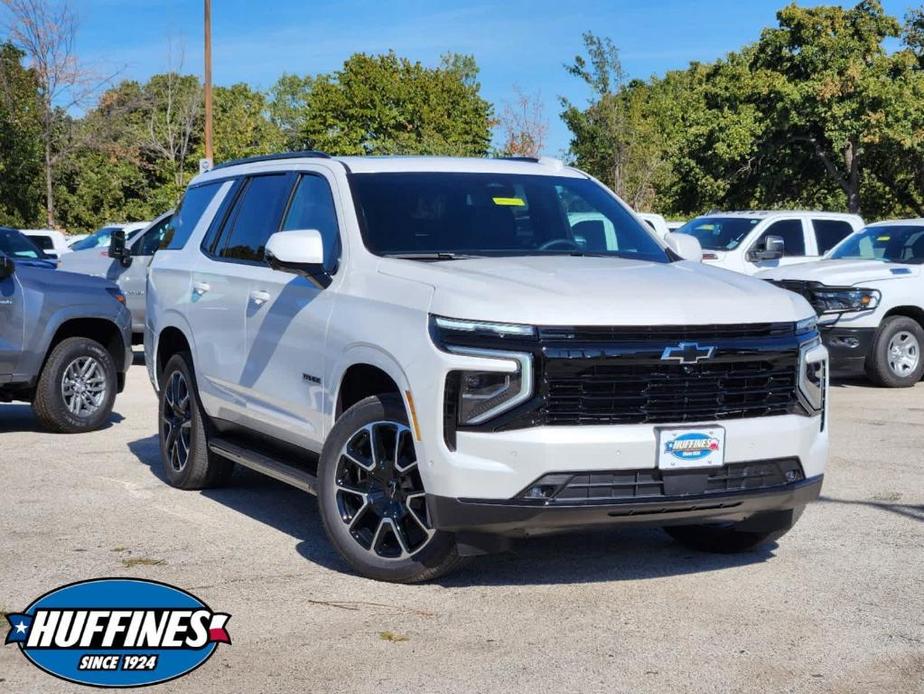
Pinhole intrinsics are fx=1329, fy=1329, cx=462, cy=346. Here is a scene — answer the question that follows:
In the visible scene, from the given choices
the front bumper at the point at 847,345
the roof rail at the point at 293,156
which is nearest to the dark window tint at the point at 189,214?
the roof rail at the point at 293,156

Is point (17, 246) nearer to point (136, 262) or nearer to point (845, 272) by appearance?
point (136, 262)

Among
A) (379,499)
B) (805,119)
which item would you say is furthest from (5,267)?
(805,119)

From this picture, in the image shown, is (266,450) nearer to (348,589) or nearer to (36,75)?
(348,589)

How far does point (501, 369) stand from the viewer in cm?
529

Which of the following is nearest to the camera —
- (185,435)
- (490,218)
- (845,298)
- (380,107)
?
(490,218)

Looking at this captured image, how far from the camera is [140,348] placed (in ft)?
63.7

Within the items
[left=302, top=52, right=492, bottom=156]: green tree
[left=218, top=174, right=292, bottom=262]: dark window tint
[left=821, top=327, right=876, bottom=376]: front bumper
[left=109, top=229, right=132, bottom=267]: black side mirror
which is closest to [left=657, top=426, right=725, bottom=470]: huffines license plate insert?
[left=218, top=174, right=292, bottom=262]: dark window tint

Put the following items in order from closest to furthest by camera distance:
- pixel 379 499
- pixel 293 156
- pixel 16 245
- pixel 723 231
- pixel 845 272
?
1. pixel 379 499
2. pixel 293 156
3. pixel 845 272
4. pixel 16 245
5. pixel 723 231

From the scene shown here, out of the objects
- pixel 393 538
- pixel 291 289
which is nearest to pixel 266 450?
pixel 291 289

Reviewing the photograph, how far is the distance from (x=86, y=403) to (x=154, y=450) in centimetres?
137

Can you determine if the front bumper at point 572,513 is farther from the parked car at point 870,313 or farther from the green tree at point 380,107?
the green tree at point 380,107

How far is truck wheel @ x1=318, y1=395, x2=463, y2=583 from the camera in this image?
5691 millimetres

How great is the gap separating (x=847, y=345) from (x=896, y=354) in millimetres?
682

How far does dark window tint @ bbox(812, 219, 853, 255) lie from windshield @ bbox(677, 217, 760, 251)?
1057 millimetres
